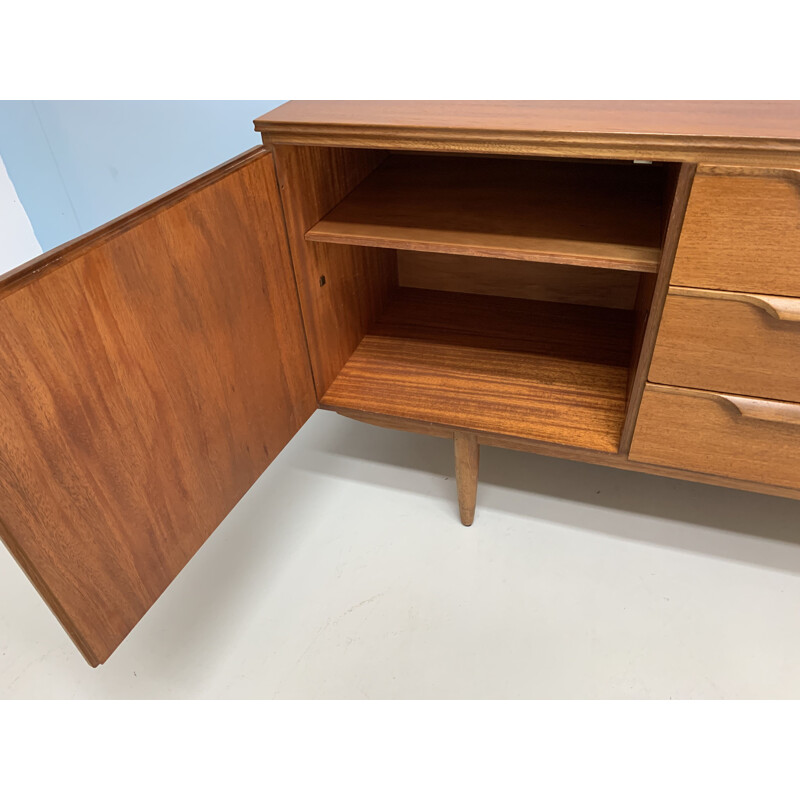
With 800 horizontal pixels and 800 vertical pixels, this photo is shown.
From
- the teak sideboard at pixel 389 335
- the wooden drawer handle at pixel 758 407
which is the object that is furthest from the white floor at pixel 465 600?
the wooden drawer handle at pixel 758 407

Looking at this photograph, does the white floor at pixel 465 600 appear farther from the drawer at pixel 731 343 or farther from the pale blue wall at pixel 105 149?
the pale blue wall at pixel 105 149

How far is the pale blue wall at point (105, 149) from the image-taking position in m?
1.38

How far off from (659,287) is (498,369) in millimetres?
381

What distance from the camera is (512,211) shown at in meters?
0.91

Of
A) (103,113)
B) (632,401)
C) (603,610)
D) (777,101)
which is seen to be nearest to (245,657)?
(603,610)

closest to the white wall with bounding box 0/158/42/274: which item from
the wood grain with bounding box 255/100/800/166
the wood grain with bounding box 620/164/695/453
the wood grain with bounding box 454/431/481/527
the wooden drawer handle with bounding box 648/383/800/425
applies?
the wood grain with bounding box 255/100/800/166

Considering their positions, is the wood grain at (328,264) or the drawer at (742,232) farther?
the wood grain at (328,264)

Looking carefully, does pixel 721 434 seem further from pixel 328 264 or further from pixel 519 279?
pixel 328 264

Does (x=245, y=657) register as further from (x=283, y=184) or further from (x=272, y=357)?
(x=283, y=184)

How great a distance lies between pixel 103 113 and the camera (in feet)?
4.90

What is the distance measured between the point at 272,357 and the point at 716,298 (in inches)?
23.5

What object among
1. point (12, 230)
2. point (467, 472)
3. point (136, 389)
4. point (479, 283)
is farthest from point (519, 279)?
point (12, 230)

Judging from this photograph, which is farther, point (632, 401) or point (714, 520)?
point (714, 520)

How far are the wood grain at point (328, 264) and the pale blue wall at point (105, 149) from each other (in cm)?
44
